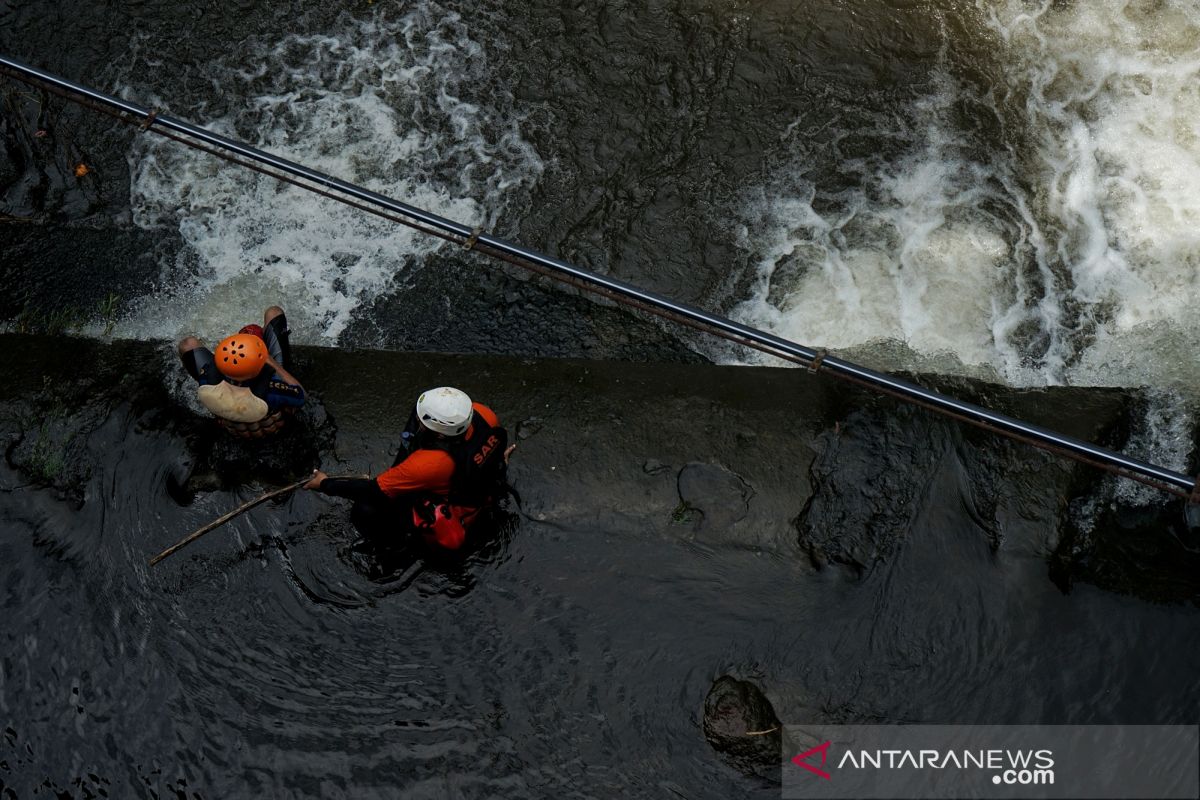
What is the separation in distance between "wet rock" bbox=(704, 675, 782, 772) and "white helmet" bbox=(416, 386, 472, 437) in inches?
67.6

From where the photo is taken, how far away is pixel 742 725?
4336 mm

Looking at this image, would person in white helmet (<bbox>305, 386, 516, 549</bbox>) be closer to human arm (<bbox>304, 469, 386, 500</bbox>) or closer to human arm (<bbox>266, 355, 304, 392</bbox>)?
human arm (<bbox>304, 469, 386, 500</bbox>)

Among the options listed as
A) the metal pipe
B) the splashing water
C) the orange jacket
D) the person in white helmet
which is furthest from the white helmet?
the splashing water

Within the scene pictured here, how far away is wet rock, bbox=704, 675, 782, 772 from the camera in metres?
4.27

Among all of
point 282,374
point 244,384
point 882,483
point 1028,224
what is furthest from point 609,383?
point 1028,224

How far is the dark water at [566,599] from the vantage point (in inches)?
172

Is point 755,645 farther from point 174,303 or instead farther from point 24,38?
point 24,38

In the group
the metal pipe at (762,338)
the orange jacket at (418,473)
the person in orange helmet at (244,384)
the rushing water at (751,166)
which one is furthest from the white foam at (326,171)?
the orange jacket at (418,473)

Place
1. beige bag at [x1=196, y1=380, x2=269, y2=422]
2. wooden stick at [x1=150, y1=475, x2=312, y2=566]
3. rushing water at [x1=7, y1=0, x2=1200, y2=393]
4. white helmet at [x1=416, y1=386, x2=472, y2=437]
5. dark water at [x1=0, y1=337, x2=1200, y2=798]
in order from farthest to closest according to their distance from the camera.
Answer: rushing water at [x1=7, y1=0, x2=1200, y2=393]
beige bag at [x1=196, y1=380, x2=269, y2=422]
wooden stick at [x1=150, y1=475, x2=312, y2=566]
dark water at [x1=0, y1=337, x2=1200, y2=798]
white helmet at [x1=416, y1=386, x2=472, y2=437]

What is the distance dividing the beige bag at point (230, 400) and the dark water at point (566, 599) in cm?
37

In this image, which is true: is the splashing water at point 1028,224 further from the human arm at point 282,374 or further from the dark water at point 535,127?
the human arm at point 282,374

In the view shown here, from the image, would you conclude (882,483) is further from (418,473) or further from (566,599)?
(418,473)

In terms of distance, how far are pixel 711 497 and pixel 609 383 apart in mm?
858

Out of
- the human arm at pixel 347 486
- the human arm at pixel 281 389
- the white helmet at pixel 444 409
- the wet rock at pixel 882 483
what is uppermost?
the wet rock at pixel 882 483
